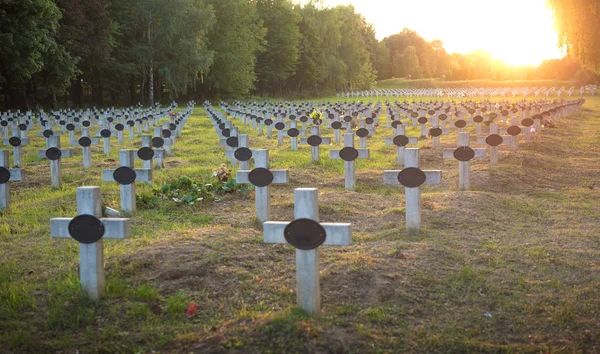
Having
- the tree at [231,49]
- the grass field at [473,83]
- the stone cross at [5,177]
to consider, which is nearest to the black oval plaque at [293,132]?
the stone cross at [5,177]

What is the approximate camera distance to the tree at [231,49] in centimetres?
5734

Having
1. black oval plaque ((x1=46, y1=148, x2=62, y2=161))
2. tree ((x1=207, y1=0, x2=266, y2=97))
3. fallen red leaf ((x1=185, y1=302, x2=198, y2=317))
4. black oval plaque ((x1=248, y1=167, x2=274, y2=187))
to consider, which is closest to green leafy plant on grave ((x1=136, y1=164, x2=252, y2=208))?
black oval plaque ((x1=248, y1=167, x2=274, y2=187))

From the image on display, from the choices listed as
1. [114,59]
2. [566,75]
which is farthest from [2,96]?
[566,75]

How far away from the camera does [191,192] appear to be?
9719 millimetres

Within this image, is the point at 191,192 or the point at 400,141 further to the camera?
the point at 400,141

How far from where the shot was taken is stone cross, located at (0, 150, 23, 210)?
8.95m

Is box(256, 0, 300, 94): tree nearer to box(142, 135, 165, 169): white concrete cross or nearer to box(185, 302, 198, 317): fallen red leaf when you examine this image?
box(142, 135, 165, 169): white concrete cross

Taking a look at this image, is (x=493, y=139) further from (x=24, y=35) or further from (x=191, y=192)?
(x=24, y=35)

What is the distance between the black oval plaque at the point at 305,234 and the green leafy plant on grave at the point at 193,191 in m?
4.78

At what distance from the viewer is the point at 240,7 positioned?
59938 mm

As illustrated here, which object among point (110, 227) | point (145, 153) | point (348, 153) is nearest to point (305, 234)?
point (110, 227)

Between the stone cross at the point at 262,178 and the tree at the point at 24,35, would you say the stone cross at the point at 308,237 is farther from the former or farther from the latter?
the tree at the point at 24,35

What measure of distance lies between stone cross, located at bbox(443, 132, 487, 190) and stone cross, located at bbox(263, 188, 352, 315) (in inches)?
225

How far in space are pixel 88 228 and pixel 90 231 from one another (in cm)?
3
